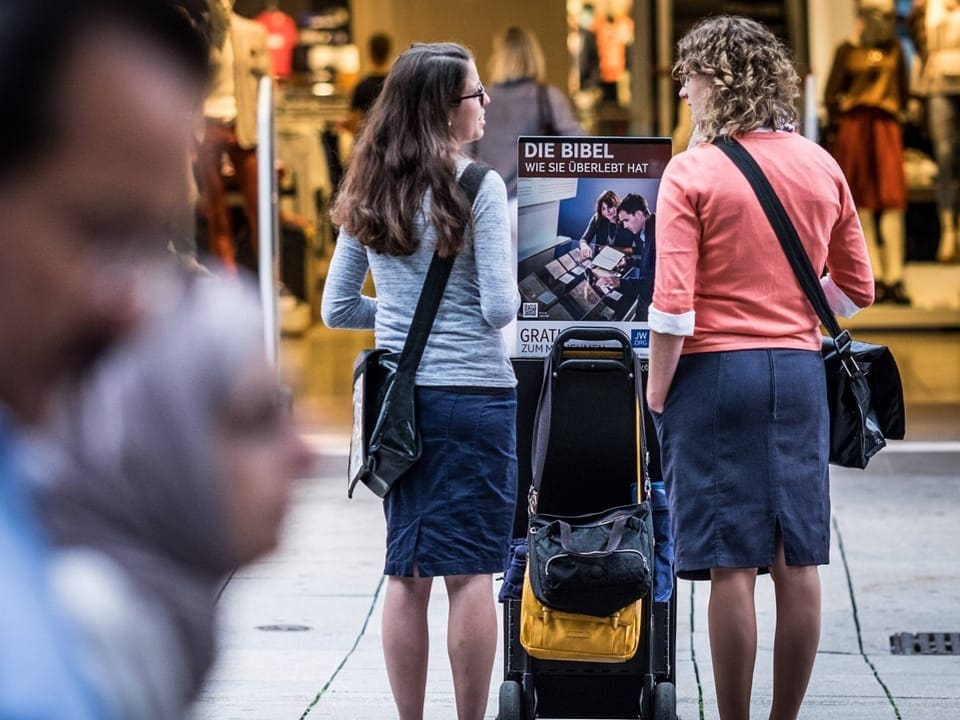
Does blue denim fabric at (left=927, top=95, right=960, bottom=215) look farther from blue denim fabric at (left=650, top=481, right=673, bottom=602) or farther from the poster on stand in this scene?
blue denim fabric at (left=650, top=481, right=673, bottom=602)

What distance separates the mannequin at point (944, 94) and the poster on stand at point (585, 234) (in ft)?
26.2

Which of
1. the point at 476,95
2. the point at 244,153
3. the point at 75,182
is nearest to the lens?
the point at 75,182

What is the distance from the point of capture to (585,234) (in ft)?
14.9

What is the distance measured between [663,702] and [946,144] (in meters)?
8.97

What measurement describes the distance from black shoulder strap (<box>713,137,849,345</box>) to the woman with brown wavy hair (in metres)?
0.58

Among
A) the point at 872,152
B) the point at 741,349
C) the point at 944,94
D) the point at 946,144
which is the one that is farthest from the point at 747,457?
the point at 946,144

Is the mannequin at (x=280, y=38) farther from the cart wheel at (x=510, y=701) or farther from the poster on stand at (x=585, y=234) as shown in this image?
the cart wheel at (x=510, y=701)

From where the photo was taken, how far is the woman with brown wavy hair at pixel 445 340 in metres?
3.98

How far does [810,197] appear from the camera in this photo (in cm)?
403

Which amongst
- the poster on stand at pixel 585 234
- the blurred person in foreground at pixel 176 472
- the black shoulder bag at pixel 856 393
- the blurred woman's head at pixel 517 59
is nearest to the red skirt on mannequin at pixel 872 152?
the blurred woman's head at pixel 517 59

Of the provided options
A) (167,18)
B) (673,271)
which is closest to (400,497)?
(673,271)

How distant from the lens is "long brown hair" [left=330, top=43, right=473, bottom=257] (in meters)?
3.99

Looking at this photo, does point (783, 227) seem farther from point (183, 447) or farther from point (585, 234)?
point (183, 447)

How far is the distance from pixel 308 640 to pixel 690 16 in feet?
25.2
